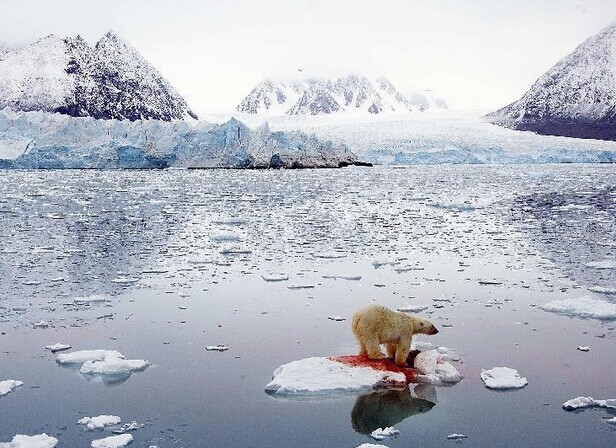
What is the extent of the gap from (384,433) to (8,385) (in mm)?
3269

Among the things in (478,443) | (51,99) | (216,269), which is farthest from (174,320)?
(51,99)

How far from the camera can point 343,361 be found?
6.30 metres

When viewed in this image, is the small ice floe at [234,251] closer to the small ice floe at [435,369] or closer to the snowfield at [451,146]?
the small ice floe at [435,369]

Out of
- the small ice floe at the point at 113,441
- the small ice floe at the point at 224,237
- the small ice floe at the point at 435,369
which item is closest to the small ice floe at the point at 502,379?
the small ice floe at the point at 435,369

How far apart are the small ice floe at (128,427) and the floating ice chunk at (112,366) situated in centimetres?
129

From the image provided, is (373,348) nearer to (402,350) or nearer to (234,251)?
(402,350)

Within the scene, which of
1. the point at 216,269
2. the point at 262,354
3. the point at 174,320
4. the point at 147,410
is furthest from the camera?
the point at 216,269

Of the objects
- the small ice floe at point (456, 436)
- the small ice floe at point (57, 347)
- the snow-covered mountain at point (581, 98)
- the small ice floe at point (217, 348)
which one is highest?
the snow-covered mountain at point (581, 98)

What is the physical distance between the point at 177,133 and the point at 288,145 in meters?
9.42

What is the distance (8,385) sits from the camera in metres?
5.89

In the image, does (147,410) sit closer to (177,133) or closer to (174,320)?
(174,320)

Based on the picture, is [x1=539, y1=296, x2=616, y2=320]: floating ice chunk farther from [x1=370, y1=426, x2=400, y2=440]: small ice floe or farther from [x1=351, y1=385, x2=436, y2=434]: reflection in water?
[x1=370, y1=426, x2=400, y2=440]: small ice floe

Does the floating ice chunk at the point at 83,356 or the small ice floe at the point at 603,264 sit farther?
the small ice floe at the point at 603,264

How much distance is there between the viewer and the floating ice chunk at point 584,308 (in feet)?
27.0
